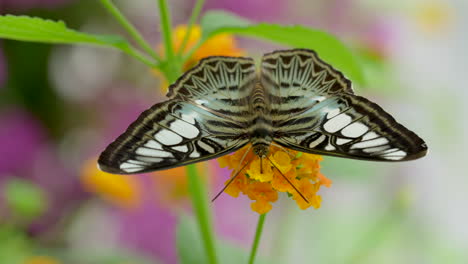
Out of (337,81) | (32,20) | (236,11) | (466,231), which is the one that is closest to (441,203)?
(466,231)

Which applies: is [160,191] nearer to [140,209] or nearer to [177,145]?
[140,209]

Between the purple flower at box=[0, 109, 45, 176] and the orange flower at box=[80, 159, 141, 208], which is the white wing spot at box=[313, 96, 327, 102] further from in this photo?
the purple flower at box=[0, 109, 45, 176]

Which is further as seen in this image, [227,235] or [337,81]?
[227,235]

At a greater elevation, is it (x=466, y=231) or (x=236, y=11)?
(x=236, y=11)

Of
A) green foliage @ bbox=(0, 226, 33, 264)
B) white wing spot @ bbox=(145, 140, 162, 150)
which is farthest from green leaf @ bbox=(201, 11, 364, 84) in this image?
green foliage @ bbox=(0, 226, 33, 264)

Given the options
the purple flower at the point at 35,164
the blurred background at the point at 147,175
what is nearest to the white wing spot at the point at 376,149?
the blurred background at the point at 147,175

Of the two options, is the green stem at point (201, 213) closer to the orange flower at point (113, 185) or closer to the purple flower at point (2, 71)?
the orange flower at point (113, 185)
